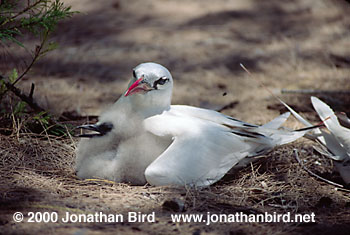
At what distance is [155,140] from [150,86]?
0.34 meters

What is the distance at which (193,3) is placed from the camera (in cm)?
709

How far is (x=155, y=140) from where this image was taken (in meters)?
2.91

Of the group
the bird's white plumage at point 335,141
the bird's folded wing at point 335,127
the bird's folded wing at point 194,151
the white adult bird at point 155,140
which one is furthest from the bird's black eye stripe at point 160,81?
the bird's folded wing at point 335,127

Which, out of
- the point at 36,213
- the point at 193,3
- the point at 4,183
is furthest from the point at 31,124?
the point at 193,3

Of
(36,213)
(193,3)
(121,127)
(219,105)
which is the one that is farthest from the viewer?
(193,3)

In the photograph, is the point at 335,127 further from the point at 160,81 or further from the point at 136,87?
the point at 136,87

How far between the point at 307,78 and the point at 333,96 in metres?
0.55

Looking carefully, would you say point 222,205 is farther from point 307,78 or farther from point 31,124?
point 307,78

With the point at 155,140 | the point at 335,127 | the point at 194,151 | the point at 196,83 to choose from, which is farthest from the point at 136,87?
the point at 196,83

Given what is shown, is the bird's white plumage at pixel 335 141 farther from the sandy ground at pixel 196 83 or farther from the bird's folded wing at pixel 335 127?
the sandy ground at pixel 196 83

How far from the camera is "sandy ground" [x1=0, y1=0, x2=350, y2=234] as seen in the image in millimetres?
2527

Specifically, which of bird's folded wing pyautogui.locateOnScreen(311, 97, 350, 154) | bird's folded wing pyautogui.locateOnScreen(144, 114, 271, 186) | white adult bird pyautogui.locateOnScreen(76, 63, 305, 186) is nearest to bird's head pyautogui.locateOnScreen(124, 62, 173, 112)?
white adult bird pyautogui.locateOnScreen(76, 63, 305, 186)

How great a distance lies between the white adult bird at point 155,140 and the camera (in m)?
2.82

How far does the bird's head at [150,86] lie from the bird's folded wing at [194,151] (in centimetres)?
12
